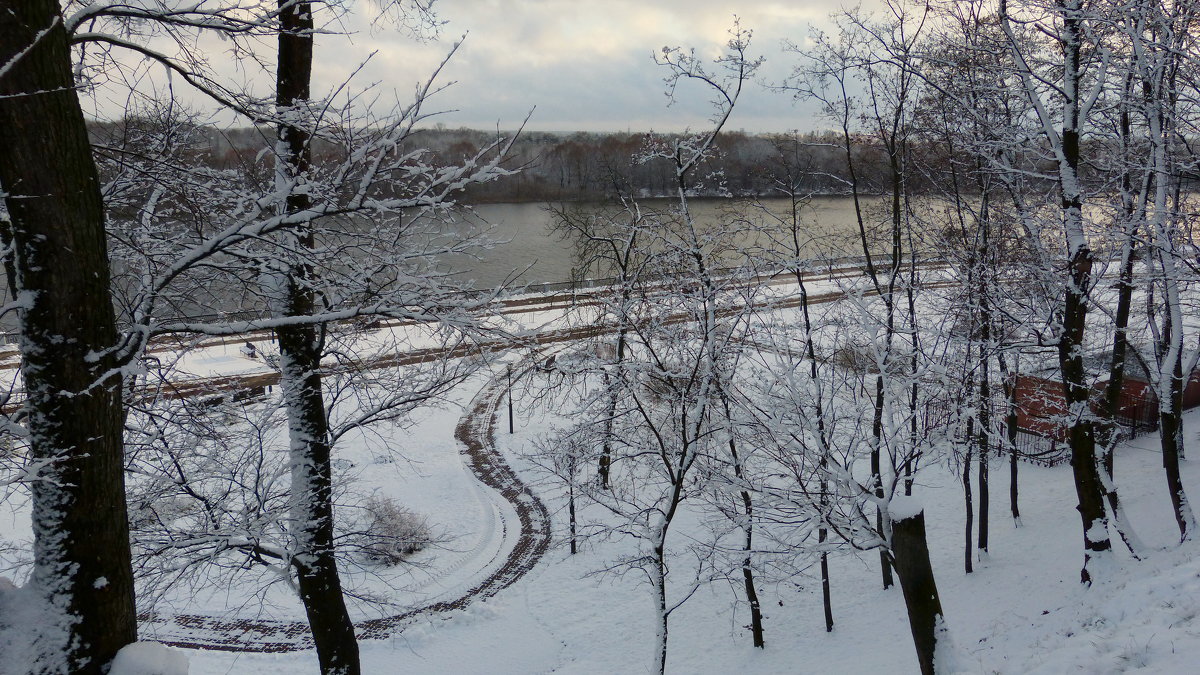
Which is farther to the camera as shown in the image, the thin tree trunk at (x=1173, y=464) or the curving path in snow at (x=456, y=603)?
the curving path in snow at (x=456, y=603)

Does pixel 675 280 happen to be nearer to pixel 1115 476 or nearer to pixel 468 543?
pixel 468 543

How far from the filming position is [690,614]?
44.4 ft

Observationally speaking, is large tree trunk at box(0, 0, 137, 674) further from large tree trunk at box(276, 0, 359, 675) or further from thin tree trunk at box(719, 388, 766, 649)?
thin tree trunk at box(719, 388, 766, 649)

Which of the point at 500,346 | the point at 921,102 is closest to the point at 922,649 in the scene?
the point at 500,346

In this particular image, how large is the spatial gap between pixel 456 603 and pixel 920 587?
9.64 meters

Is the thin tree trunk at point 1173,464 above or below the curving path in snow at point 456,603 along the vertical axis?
above

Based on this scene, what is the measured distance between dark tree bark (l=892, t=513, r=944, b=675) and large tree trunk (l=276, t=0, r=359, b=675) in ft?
15.7

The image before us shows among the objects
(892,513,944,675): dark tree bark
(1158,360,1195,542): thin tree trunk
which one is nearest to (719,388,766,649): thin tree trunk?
(892,513,944,675): dark tree bark

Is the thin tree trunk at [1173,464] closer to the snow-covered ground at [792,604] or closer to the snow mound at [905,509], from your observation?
the snow-covered ground at [792,604]

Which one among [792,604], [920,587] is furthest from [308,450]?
[792,604]

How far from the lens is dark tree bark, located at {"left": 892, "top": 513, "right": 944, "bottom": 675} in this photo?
6176mm

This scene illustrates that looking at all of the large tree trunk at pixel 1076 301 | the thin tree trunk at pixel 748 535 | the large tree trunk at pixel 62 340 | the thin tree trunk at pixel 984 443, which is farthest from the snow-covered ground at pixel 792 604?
the large tree trunk at pixel 62 340

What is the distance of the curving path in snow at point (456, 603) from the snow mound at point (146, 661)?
12.4 ft

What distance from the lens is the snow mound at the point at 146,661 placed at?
10.5 feet
